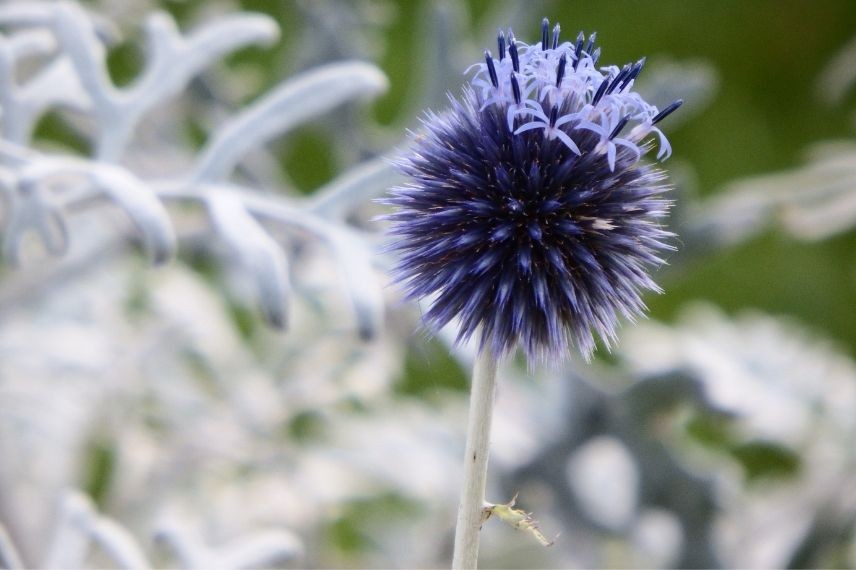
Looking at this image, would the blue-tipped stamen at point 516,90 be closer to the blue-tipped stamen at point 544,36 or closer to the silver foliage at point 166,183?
the blue-tipped stamen at point 544,36

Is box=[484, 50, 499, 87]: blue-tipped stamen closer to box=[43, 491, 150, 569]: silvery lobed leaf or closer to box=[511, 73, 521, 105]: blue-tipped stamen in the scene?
box=[511, 73, 521, 105]: blue-tipped stamen

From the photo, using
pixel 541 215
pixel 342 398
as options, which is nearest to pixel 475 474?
pixel 541 215

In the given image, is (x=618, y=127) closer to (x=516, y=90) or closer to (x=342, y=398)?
(x=516, y=90)

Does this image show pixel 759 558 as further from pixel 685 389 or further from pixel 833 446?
pixel 685 389

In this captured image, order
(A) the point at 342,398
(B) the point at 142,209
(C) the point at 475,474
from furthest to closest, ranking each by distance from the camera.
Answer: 1. (A) the point at 342,398
2. (B) the point at 142,209
3. (C) the point at 475,474

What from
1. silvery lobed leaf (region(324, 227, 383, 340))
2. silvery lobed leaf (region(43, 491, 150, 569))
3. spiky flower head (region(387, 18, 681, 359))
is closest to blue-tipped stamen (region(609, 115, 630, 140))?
spiky flower head (region(387, 18, 681, 359))
